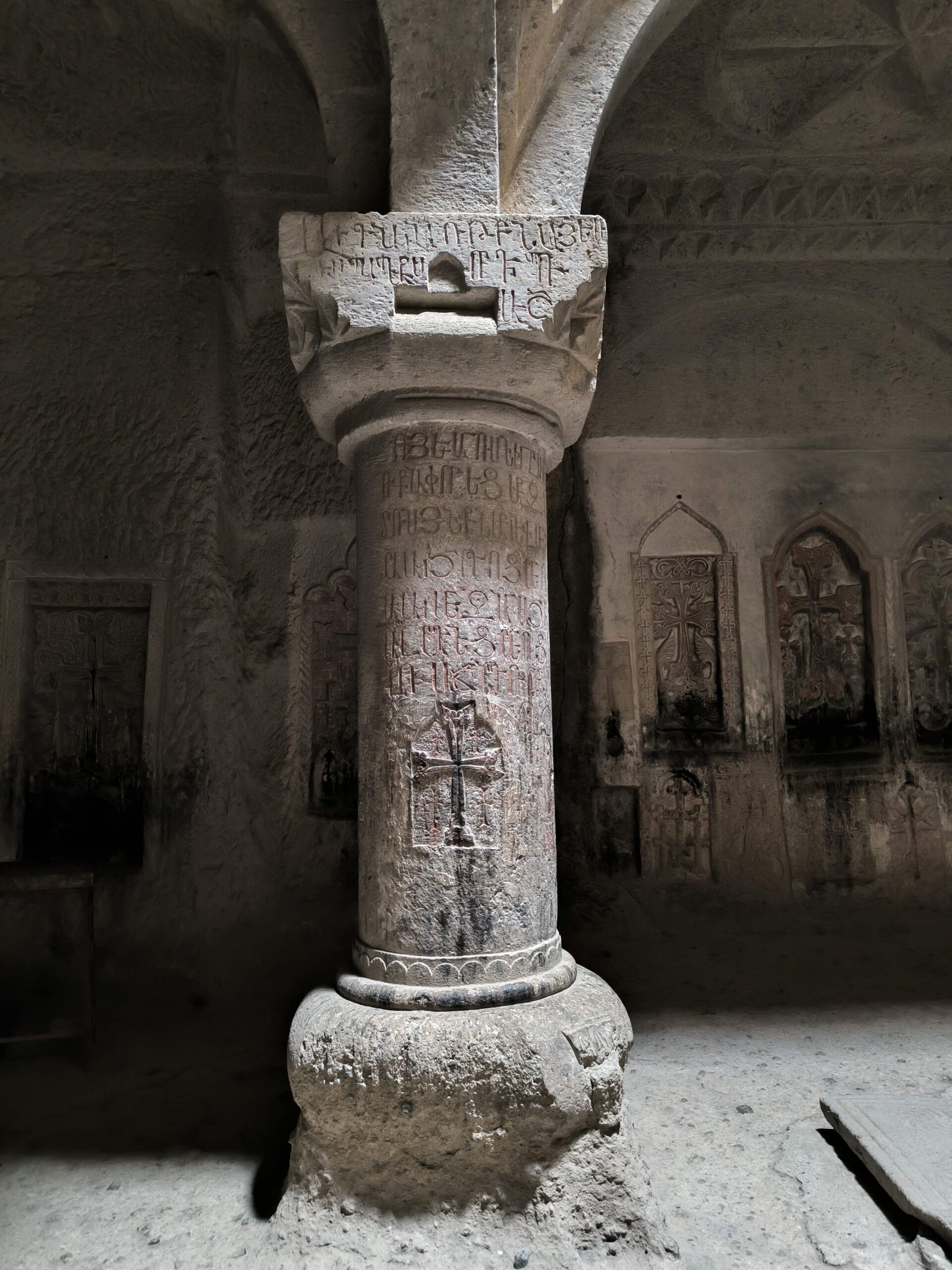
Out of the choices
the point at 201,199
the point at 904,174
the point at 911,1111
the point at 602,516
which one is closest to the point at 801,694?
the point at 602,516

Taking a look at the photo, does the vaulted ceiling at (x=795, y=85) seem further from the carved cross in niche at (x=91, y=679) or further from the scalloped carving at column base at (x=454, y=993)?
the scalloped carving at column base at (x=454, y=993)

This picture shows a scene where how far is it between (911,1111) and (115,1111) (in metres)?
2.16

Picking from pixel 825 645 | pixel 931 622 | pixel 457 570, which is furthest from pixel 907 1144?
pixel 931 622

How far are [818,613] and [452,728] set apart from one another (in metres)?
2.66

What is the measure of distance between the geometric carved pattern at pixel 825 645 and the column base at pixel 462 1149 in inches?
98.9

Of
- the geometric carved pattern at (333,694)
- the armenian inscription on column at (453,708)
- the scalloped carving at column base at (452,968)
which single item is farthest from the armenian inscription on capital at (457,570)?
the geometric carved pattern at (333,694)

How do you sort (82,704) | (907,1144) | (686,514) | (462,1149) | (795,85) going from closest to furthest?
(462,1149)
(907,1144)
(82,704)
(795,85)
(686,514)

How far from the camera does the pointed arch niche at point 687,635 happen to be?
396 centimetres

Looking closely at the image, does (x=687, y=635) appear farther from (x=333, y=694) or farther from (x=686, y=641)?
(x=333, y=694)

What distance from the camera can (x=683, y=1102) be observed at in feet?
8.01

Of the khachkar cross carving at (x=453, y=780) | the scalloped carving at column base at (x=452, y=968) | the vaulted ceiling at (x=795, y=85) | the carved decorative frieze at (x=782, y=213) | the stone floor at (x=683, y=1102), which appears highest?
the vaulted ceiling at (x=795, y=85)

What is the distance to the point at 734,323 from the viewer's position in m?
4.20

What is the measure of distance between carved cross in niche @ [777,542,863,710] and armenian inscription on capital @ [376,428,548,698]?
90.3 inches

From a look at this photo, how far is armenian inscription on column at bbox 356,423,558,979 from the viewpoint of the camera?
6.71ft
